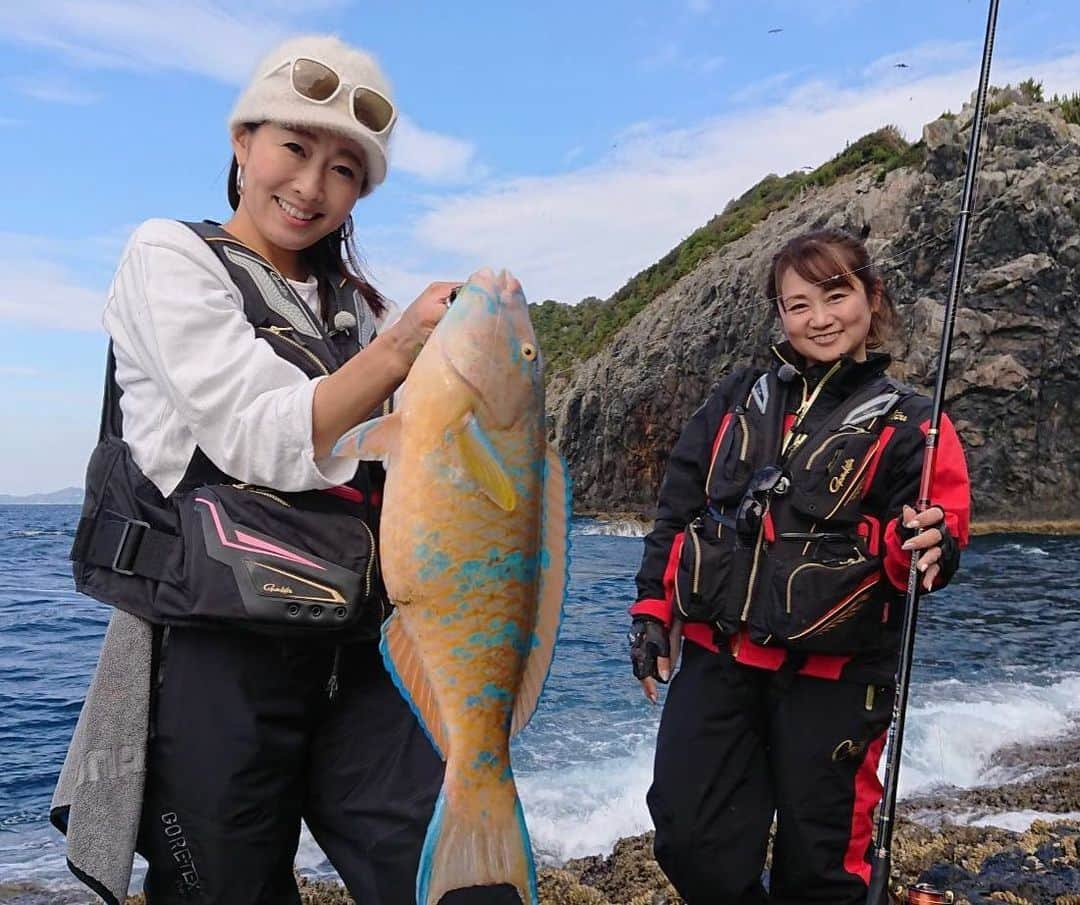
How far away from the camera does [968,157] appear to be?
4.44m

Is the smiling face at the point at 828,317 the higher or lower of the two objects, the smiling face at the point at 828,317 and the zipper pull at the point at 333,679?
the higher

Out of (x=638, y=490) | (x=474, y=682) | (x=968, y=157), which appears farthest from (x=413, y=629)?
(x=638, y=490)

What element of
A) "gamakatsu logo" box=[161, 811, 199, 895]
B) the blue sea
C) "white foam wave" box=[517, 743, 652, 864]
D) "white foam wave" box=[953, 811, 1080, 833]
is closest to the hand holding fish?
"gamakatsu logo" box=[161, 811, 199, 895]

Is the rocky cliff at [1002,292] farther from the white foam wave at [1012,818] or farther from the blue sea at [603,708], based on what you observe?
the white foam wave at [1012,818]

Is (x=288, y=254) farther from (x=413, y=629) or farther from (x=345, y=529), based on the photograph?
(x=413, y=629)

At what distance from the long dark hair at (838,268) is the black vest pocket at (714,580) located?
3.71ft

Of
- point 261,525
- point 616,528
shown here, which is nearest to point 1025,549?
point 616,528

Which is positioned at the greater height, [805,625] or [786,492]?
[786,492]

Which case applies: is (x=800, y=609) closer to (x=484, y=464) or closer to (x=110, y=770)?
(x=484, y=464)

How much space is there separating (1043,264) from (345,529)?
30.8 metres

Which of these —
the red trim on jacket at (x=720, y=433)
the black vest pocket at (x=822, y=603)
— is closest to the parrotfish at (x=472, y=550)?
the black vest pocket at (x=822, y=603)

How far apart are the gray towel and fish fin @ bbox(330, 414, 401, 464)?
790 millimetres

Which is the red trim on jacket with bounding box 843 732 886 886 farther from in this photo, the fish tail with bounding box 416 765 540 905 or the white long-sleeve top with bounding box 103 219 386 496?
the white long-sleeve top with bounding box 103 219 386 496

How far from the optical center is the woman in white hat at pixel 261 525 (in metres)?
2.16
